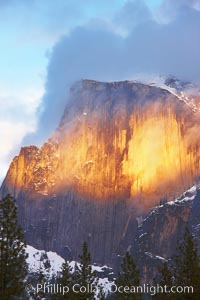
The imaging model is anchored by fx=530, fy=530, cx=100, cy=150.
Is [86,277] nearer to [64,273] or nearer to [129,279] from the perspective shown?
[64,273]

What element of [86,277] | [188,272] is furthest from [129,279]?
[188,272]

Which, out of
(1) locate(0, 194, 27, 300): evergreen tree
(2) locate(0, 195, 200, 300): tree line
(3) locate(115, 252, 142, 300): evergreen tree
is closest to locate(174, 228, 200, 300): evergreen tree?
(2) locate(0, 195, 200, 300): tree line

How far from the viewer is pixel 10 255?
161ft

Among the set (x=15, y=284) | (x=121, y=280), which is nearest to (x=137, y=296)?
(x=121, y=280)

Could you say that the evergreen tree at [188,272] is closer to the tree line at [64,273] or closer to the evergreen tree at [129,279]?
the tree line at [64,273]

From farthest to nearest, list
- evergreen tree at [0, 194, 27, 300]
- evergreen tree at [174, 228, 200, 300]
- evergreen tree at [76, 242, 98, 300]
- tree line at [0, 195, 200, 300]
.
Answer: evergreen tree at [76, 242, 98, 300], evergreen tree at [174, 228, 200, 300], tree line at [0, 195, 200, 300], evergreen tree at [0, 194, 27, 300]

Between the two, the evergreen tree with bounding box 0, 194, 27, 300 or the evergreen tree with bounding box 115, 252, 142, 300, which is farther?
the evergreen tree with bounding box 115, 252, 142, 300

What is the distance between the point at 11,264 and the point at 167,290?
2179cm

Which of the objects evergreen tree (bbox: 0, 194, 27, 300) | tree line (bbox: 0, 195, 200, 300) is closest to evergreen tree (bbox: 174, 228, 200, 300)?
tree line (bbox: 0, 195, 200, 300)

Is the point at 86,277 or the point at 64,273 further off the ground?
the point at 64,273

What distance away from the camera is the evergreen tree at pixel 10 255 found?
47188 mm

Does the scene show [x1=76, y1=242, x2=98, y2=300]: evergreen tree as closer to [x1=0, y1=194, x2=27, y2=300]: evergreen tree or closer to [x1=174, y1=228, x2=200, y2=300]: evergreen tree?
[x1=174, y1=228, x2=200, y2=300]: evergreen tree

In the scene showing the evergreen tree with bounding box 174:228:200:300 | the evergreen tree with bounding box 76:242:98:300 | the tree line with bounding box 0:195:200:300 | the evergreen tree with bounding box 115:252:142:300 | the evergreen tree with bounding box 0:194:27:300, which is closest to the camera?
the evergreen tree with bounding box 0:194:27:300

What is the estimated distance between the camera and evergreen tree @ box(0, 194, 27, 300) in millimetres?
47188
